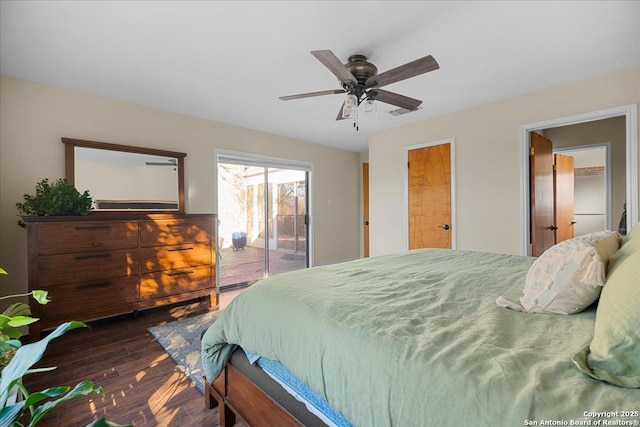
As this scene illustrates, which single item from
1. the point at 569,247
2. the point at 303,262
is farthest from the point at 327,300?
the point at 303,262

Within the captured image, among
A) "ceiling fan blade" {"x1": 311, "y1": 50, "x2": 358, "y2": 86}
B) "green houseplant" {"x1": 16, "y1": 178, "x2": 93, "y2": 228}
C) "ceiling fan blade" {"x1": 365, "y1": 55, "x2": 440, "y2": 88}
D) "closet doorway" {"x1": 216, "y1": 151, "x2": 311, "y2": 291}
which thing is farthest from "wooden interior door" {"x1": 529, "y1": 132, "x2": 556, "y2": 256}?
"green houseplant" {"x1": 16, "y1": 178, "x2": 93, "y2": 228}

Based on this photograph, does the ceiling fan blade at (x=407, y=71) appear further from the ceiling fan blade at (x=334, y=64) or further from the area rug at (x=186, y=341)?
the area rug at (x=186, y=341)

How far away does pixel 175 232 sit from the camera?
3.12 meters

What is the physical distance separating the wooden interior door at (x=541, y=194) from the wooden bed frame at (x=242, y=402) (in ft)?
10.9

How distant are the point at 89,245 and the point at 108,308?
61 cm

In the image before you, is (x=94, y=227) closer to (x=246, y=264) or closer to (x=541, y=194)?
(x=246, y=264)

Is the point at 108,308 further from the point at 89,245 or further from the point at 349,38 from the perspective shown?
the point at 349,38

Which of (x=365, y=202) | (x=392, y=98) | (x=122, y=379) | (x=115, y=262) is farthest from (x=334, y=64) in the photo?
(x=365, y=202)

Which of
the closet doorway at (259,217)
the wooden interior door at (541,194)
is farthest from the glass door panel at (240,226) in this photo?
the wooden interior door at (541,194)

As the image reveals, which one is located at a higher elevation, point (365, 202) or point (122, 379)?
point (365, 202)

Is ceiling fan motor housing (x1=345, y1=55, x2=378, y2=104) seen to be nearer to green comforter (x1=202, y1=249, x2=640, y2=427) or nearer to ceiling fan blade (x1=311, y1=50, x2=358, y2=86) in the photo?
ceiling fan blade (x1=311, y1=50, x2=358, y2=86)

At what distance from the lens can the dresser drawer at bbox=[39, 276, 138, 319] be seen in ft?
8.01

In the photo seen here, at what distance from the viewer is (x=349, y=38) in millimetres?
2086

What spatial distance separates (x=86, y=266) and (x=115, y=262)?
22 cm
